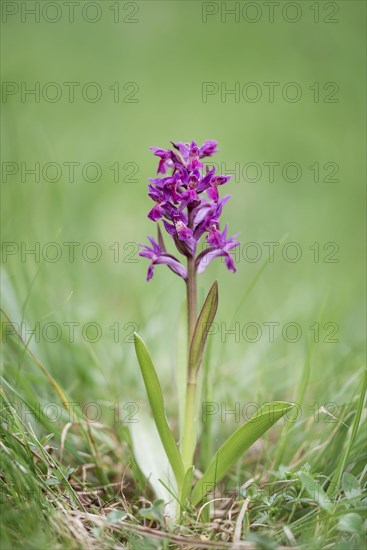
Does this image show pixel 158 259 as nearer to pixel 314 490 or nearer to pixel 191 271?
pixel 191 271

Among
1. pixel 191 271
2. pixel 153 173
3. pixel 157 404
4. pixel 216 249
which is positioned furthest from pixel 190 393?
pixel 153 173

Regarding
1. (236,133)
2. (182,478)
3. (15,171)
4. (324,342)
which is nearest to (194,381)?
(182,478)

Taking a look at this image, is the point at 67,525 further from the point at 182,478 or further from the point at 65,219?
the point at 65,219

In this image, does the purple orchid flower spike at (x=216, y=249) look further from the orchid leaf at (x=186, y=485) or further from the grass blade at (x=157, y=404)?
the orchid leaf at (x=186, y=485)

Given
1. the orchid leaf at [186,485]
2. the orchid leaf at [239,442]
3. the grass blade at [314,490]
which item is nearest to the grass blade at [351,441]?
the grass blade at [314,490]

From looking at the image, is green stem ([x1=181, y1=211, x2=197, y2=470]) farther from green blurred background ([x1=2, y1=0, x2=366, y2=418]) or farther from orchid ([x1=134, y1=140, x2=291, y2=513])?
green blurred background ([x1=2, y1=0, x2=366, y2=418])

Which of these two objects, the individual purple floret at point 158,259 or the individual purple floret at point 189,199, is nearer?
the individual purple floret at point 189,199

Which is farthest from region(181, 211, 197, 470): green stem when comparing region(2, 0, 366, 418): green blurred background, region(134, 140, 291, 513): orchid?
region(2, 0, 366, 418): green blurred background
